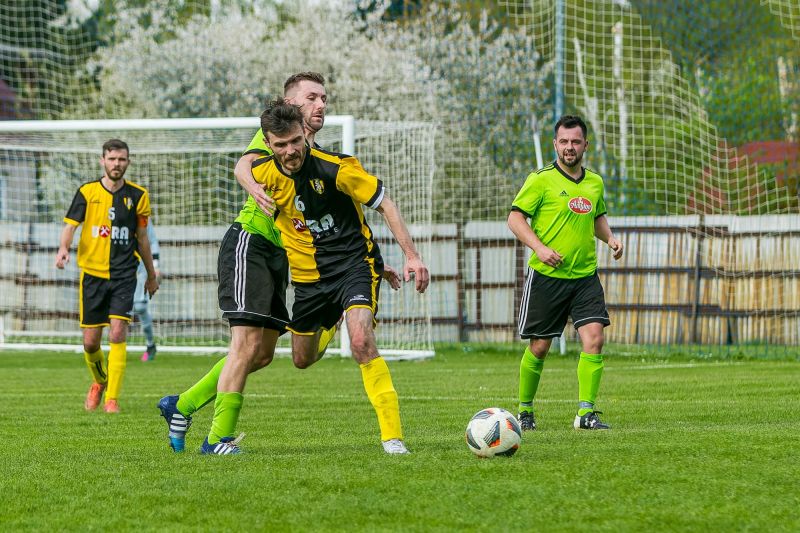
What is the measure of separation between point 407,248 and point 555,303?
2.38 meters

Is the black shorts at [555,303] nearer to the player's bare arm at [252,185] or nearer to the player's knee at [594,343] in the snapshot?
the player's knee at [594,343]

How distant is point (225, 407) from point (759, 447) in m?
2.84

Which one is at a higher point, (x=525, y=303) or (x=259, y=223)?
(x=259, y=223)

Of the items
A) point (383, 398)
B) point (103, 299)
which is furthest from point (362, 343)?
point (103, 299)

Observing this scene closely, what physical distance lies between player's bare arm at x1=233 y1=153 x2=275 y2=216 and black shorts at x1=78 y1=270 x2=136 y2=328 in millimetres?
3729

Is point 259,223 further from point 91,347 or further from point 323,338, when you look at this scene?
point 91,347

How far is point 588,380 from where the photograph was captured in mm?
8039

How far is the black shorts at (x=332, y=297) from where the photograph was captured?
6.53 meters

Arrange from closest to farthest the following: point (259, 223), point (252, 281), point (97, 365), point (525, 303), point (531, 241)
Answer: point (252, 281)
point (259, 223)
point (531, 241)
point (525, 303)
point (97, 365)

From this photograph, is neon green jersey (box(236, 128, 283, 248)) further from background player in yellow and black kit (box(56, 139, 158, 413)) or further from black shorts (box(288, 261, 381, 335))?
background player in yellow and black kit (box(56, 139, 158, 413))

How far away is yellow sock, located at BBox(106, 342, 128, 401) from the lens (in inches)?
386

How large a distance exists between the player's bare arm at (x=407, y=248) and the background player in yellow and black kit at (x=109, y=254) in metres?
4.25

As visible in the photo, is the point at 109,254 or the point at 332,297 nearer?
the point at 332,297

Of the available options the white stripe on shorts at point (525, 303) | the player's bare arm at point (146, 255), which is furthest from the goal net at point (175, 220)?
the white stripe on shorts at point (525, 303)
